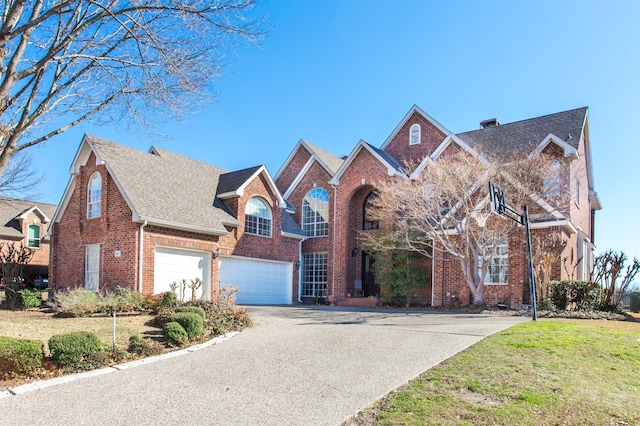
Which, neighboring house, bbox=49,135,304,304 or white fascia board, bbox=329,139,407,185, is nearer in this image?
neighboring house, bbox=49,135,304,304

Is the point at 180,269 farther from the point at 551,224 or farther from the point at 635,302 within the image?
the point at 635,302

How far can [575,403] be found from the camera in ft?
18.9

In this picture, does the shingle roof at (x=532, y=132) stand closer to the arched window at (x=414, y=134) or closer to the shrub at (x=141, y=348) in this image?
the arched window at (x=414, y=134)

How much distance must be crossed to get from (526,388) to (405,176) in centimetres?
1618

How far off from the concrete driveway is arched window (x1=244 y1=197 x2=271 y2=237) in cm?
1155

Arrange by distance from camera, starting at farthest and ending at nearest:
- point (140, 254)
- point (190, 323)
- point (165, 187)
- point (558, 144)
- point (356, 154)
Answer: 1. point (356, 154)
2. point (558, 144)
3. point (165, 187)
4. point (140, 254)
5. point (190, 323)

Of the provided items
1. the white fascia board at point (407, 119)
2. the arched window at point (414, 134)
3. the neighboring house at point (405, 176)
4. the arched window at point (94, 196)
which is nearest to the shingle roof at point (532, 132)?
the neighboring house at point (405, 176)

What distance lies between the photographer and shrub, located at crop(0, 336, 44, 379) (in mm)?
7301

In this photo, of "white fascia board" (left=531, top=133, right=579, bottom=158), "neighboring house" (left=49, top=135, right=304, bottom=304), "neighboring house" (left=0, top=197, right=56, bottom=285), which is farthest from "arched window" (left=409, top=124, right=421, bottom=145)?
"neighboring house" (left=0, top=197, right=56, bottom=285)

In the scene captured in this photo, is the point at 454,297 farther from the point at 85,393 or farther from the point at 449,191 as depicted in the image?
the point at 85,393

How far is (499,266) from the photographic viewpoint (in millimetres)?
19672

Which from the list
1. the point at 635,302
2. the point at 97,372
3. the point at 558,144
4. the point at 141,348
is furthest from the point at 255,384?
the point at 635,302

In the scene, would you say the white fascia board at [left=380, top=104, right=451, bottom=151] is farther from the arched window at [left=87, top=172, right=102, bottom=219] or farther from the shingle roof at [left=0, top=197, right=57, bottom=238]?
the shingle roof at [left=0, top=197, right=57, bottom=238]

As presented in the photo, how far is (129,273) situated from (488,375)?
13.5 m
